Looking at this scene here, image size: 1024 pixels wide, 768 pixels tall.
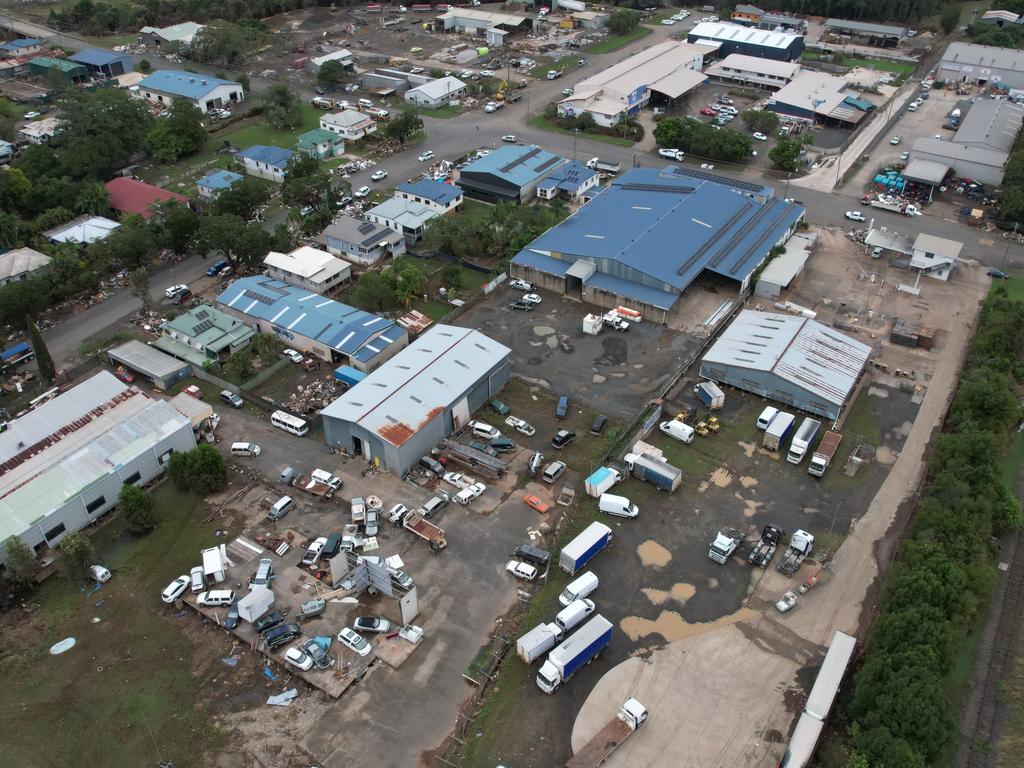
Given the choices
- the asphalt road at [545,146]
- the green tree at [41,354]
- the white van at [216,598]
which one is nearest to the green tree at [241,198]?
the asphalt road at [545,146]

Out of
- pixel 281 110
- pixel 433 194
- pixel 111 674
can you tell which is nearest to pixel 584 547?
pixel 111 674

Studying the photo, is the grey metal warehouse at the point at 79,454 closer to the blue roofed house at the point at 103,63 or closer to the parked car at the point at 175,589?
the parked car at the point at 175,589

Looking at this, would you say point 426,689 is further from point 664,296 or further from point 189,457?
point 664,296

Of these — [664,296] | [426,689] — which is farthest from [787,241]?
[426,689]

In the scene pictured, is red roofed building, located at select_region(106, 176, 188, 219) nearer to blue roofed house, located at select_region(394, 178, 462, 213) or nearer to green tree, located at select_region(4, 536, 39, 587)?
blue roofed house, located at select_region(394, 178, 462, 213)

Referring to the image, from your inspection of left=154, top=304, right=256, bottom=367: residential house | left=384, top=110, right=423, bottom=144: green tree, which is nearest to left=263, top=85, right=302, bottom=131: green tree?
left=384, top=110, right=423, bottom=144: green tree
